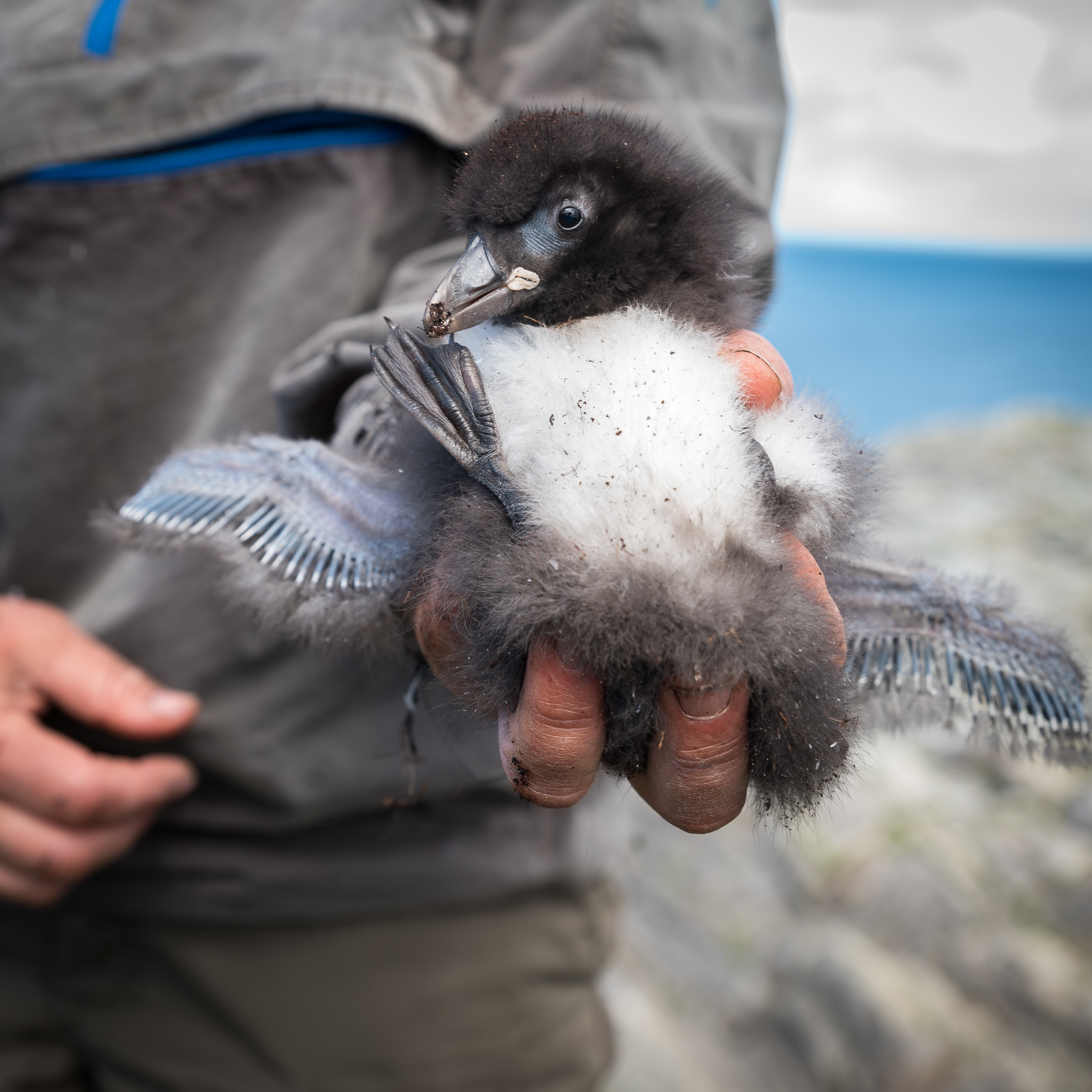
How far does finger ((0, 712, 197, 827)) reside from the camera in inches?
47.6

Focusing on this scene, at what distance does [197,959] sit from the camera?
4.58ft

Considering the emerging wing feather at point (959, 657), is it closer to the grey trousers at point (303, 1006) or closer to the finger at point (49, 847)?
the grey trousers at point (303, 1006)

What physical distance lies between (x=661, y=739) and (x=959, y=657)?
341mm

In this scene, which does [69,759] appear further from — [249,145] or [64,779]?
[249,145]

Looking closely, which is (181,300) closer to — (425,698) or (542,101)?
(542,101)

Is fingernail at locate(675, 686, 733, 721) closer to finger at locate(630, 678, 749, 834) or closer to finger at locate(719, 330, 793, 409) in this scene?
finger at locate(630, 678, 749, 834)

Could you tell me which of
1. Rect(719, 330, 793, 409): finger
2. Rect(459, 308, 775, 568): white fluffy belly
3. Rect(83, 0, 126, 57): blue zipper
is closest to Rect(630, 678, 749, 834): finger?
Rect(459, 308, 775, 568): white fluffy belly

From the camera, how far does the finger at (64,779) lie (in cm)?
121

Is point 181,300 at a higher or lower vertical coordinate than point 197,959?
higher

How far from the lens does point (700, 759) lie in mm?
677

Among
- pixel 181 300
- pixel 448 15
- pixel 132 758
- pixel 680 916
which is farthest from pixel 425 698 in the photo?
pixel 680 916

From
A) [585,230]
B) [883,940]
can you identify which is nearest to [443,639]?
[585,230]

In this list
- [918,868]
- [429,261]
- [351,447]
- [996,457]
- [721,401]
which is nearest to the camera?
[721,401]

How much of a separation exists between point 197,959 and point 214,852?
0.19m
